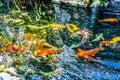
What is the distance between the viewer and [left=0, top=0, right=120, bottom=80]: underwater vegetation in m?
3.91


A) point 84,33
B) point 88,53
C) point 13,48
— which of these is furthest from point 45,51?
point 84,33

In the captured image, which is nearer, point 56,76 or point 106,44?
point 56,76

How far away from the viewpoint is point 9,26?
5004 mm

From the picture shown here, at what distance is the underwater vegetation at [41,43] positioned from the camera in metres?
3.91

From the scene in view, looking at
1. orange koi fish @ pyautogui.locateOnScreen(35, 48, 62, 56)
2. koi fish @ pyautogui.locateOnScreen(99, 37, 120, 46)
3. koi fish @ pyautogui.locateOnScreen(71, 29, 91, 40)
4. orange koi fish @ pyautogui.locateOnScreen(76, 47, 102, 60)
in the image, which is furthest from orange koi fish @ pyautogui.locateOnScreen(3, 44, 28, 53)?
koi fish @ pyautogui.locateOnScreen(99, 37, 120, 46)

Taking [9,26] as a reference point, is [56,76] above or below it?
below

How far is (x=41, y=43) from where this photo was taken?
14.6 ft

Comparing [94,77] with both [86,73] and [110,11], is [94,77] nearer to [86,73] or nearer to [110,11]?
[86,73]

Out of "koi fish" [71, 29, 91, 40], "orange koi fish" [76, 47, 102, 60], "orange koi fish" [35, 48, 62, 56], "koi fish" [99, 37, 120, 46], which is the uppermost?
"koi fish" [71, 29, 91, 40]

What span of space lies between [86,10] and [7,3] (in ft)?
5.33

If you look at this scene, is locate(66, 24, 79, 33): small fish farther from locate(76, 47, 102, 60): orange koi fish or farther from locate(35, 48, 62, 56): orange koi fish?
locate(35, 48, 62, 56): orange koi fish

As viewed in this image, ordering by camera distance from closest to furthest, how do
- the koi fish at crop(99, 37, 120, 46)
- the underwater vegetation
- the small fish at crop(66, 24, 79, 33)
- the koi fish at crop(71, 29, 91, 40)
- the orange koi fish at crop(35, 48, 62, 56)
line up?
the underwater vegetation < the orange koi fish at crop(35, 48, 62, 56) < the koi fish at crop(99, 37, 120, 46) < the koi fish at crop(71, 29, 91, 40) < the small fish at crop(66, 24, 79, 33)

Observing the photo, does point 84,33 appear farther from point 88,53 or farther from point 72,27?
point 88,53

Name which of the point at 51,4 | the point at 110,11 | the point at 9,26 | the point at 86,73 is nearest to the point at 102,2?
the point at 110,11
